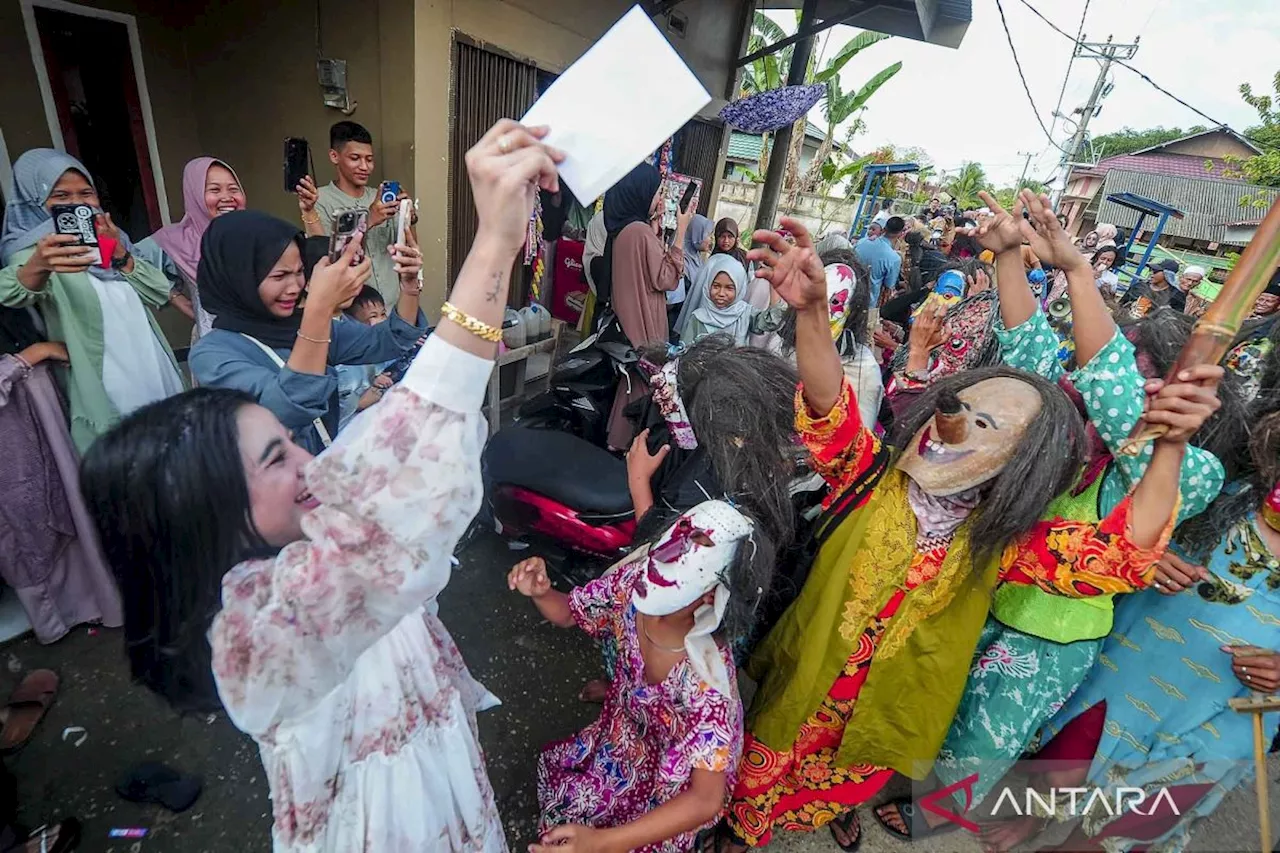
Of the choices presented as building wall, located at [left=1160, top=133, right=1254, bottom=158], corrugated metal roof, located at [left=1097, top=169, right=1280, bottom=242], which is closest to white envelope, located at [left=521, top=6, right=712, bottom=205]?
corrugated metal roof, located at [left=1097, top=169, right=1280, bottom=242]

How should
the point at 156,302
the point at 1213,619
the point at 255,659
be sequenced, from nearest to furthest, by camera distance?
the point at 255,659
the point at 1213,619
the point at 156,302

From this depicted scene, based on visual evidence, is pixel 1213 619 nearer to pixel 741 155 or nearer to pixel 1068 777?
pixel 1068 777

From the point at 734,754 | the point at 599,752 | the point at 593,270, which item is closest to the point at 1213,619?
the point at 734,754

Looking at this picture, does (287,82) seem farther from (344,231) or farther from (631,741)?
(631,741)

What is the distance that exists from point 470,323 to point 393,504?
0.85 ft

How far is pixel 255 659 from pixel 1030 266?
426 cm

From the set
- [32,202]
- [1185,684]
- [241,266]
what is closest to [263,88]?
[32,202]

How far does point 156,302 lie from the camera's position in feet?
8.00

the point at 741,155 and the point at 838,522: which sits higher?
the point at 741,155

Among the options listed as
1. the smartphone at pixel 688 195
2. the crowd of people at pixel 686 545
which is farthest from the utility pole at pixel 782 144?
the crowd of people at pixel 686 545

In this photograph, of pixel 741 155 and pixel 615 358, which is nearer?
pixel 615 358

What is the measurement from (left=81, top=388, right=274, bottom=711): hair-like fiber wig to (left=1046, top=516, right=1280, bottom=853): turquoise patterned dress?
8.09 feet

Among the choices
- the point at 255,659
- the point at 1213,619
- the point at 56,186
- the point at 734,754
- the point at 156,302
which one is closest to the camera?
the point at 255,659

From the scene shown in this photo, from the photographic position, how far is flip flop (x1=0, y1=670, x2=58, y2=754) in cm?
197
